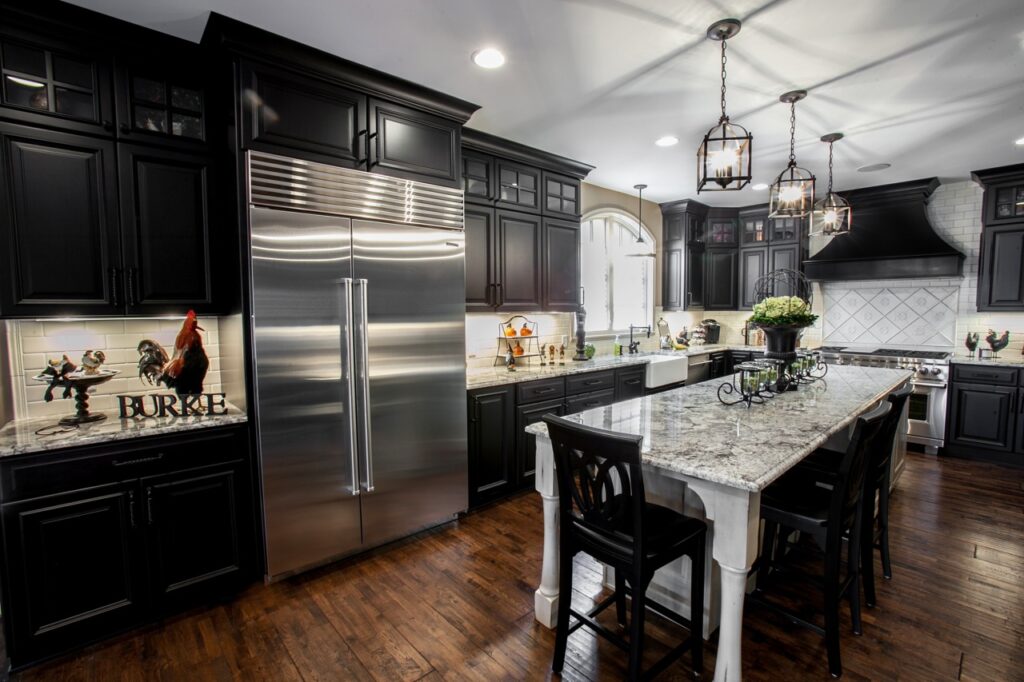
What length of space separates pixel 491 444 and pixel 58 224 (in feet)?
9.04

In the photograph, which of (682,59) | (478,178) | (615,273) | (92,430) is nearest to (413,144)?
(478,178)

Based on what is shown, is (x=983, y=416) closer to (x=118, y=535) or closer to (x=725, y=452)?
(x=725, y=452)

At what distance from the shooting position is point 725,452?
6.01 ft

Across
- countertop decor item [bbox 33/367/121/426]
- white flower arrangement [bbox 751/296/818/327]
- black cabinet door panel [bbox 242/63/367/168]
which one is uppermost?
black cabinet door panel [bbox 242/63/367/168]

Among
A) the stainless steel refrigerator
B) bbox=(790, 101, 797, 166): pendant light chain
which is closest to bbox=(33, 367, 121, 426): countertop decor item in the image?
the stainless steel refrigerator

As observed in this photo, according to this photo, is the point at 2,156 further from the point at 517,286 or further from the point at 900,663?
the point at 900,663

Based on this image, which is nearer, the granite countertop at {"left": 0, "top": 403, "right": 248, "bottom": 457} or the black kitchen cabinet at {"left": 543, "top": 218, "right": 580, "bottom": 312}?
the granite countertop at {"left": 0, "top": 403, "right": 248, "bottom": 457}

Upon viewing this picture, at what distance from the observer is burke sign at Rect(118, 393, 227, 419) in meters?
2.42

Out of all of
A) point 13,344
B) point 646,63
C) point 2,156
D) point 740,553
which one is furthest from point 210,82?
point 740,553

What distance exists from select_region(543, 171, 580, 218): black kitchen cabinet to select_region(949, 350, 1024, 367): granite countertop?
411 cm

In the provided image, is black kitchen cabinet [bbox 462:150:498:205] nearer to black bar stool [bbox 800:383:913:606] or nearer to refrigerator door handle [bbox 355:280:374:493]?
refrigerator door handle [bbox 355:280:374:493]

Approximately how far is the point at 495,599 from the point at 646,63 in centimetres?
302

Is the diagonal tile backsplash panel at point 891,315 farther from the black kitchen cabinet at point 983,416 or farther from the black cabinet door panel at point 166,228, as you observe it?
the black cabinet door panel at point 166,228

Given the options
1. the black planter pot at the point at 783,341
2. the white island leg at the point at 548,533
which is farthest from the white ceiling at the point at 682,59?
the white island leg at the point at 548,533
